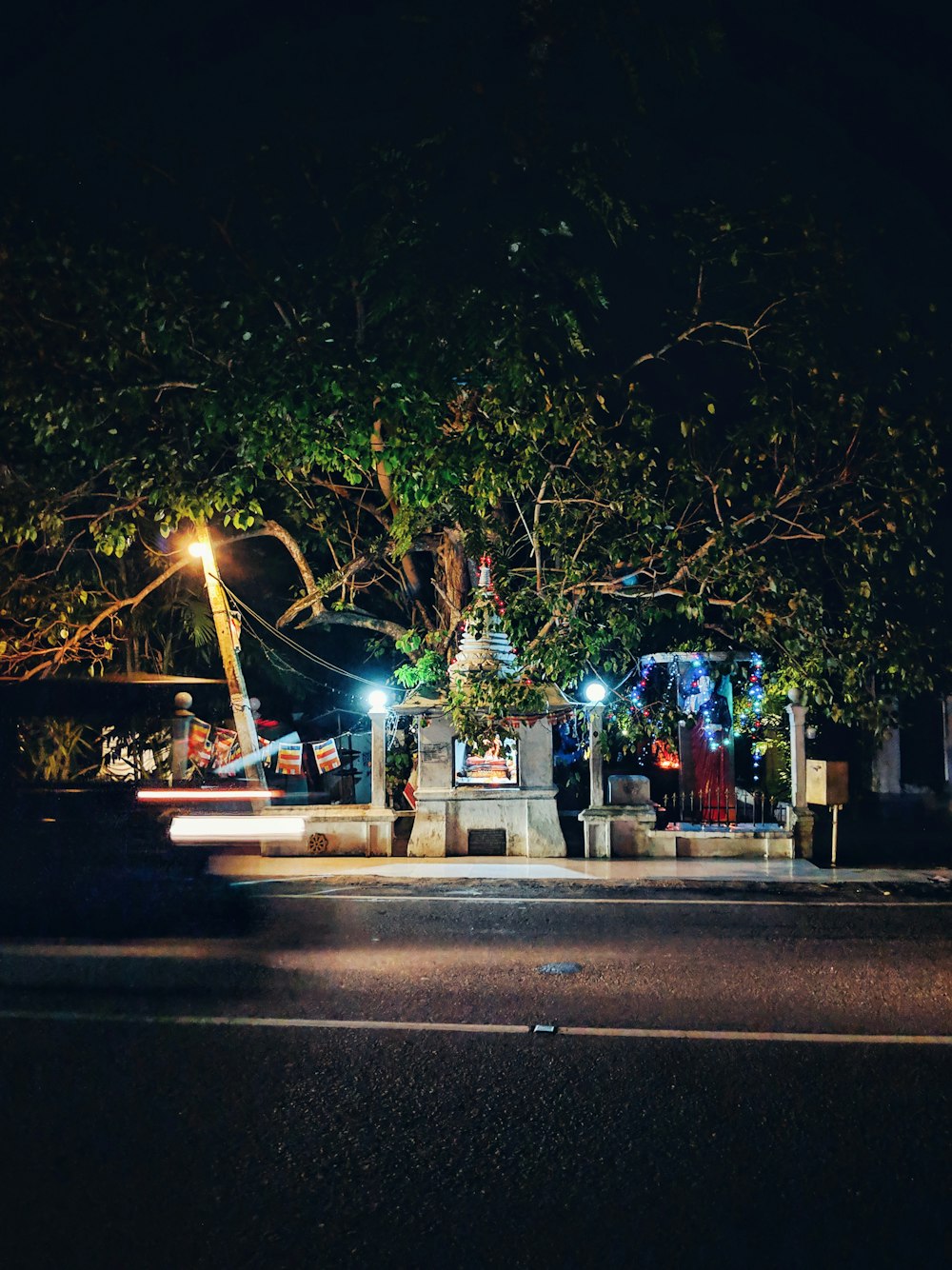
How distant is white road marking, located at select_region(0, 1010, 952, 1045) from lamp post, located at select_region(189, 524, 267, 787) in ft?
33.3

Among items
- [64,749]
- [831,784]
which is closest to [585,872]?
[831,784]

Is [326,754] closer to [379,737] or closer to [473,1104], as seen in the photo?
[379,737]

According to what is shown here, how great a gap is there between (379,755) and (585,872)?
409cm

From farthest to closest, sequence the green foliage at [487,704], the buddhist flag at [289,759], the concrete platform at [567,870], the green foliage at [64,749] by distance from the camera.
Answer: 1. the buddhist flag at [289,759]
2. the green foliage at [64,749]
3. the green foliage at [487,704]
4. the concrete platform at [567,870]

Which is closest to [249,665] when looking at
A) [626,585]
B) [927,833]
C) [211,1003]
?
[626,585]

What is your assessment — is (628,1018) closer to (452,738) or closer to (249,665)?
(452,738)

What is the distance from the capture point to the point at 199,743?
53.8ft

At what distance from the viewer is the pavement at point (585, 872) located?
1347cm

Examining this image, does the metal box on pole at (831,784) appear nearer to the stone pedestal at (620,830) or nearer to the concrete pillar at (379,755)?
the stone pedestal at (620,830)

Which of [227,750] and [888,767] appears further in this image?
[888,767]

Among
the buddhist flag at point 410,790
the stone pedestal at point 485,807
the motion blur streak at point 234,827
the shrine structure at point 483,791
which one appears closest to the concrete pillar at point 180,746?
the motion blur streak at point 234,827

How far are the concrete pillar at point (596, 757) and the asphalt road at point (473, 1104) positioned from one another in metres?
7.03

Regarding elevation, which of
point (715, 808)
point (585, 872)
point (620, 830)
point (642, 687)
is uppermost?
point (642, 687)

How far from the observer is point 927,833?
64.1 ft
